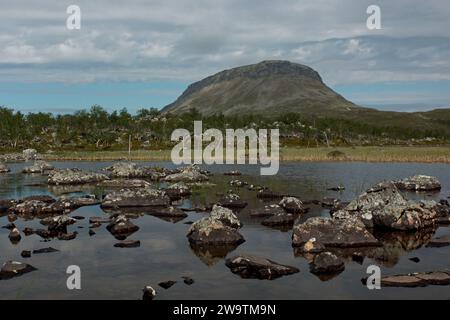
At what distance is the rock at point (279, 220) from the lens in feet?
121

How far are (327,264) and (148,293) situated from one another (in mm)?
9076

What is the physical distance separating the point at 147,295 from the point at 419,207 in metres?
23.2

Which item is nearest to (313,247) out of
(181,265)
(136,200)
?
(181,265)

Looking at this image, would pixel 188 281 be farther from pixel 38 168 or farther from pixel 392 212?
pixel 38 168

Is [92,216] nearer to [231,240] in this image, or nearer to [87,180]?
A: [231,240]

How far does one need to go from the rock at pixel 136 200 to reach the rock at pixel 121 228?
9558 mm

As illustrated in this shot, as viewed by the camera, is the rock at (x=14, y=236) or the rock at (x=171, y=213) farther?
the rock at (x=171, y=213)

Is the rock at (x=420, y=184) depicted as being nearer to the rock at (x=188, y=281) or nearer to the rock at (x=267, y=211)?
the rock at (x=267, y=211)

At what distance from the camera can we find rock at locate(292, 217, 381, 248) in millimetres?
29875

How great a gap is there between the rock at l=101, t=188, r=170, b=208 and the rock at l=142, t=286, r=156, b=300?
24182 mm

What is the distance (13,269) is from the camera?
24.3m

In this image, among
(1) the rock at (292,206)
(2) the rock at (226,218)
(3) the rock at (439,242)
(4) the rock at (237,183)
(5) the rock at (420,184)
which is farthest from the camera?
(4) the rock at (237,183)

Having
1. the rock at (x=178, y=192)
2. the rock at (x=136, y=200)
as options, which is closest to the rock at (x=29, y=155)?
the rock at (x=178, y=192)
